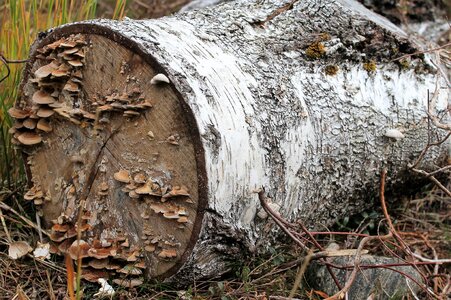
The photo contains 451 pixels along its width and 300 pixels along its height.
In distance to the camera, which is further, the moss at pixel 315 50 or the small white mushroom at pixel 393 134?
the small white mushroom at pixel 393 134

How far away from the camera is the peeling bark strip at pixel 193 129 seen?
1.96m

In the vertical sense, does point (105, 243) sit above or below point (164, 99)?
below

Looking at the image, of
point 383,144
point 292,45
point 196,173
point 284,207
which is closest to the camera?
point 196,173

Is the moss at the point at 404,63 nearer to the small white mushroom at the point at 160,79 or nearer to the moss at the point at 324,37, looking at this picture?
the moss at the point at 324,37

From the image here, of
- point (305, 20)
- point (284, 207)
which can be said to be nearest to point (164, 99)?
point (284, 207)

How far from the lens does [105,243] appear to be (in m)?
2.13

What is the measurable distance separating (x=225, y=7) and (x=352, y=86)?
0.59m

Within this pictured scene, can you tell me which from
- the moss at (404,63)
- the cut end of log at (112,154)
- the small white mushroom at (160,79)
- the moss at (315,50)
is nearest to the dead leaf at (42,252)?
the cut end of log at (112,154)

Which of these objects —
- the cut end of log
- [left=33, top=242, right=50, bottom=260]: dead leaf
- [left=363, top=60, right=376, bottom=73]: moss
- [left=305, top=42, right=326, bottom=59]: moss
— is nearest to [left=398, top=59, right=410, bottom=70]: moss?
[left=363, top=60, right=376, bottom=73]: moss

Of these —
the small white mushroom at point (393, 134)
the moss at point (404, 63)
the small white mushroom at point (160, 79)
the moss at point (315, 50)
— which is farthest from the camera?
the moss at point (404, 63)

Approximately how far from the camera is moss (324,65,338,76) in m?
2.48

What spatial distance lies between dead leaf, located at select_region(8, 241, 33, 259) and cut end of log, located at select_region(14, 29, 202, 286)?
10cm

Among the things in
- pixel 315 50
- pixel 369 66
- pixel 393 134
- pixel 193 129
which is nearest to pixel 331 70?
pixel 315 50

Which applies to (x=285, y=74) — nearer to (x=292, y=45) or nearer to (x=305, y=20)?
(x=292, y=45)
